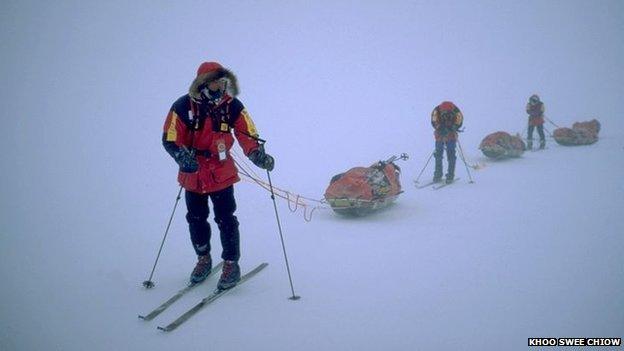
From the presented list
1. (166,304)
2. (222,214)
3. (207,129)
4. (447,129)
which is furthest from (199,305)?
(447,129)

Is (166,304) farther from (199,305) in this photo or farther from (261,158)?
(261,158)

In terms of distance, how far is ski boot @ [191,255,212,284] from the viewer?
4055mm

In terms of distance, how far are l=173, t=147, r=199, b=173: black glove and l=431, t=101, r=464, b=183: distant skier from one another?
22.8 feet

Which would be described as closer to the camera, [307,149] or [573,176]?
[573,176]

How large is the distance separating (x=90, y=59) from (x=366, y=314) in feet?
134

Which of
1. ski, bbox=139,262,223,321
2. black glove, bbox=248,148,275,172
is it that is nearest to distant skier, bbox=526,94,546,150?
black glove, bbox=248,148,275,172

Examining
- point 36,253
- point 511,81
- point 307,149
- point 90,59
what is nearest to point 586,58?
point 511,81

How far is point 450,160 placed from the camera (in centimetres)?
914

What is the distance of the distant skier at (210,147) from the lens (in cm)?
360

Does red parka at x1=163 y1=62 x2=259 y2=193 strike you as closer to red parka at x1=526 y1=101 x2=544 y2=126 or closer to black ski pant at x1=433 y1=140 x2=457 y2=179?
black ski pant at x1=433 y1=140 x2=457 y2=179

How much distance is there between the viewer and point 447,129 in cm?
900

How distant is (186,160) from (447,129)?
7252 mm

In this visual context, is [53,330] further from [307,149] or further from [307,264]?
[307,149]

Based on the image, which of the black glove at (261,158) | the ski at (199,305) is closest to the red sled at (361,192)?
the ski at (199,305)
